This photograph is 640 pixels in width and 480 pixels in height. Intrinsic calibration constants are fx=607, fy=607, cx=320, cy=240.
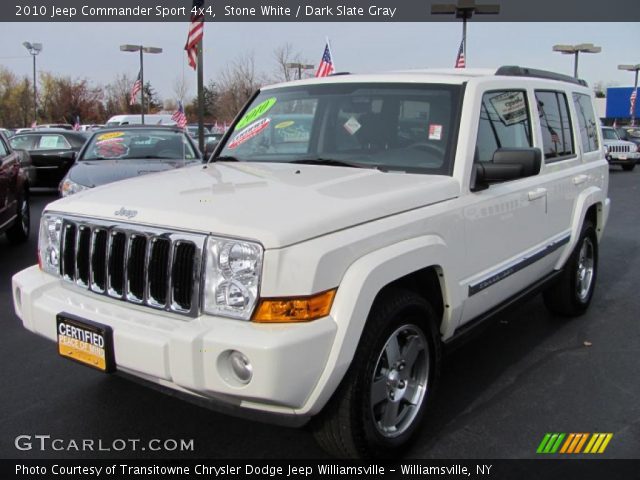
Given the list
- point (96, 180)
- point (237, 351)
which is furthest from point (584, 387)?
point (96, 180)

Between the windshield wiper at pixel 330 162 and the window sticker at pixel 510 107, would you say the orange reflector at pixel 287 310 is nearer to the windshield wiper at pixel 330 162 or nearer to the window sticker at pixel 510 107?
the windshield wiper at pixel 330 162

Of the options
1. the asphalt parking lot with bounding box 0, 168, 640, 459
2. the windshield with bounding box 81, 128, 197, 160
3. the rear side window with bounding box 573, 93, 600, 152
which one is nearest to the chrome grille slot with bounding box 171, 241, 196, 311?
the asphalt parking lot with bounding box 0, 168, 640, 459

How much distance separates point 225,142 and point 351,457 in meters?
2.49

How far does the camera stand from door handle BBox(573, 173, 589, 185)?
4.68 metres

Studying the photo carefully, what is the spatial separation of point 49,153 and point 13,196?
619 centimetres

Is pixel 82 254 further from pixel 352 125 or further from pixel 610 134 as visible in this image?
pixel 610 134

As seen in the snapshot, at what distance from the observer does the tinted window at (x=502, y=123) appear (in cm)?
361

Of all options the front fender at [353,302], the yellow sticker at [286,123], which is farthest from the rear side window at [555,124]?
the front fender at [353,302]

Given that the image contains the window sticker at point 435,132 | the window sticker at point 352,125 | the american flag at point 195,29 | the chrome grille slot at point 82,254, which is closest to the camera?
the chrome grille slot at point 82,254

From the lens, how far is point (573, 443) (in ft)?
10.4

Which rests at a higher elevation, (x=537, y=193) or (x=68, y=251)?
(x=537, y=193)

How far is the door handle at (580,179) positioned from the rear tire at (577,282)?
16.3 inches
